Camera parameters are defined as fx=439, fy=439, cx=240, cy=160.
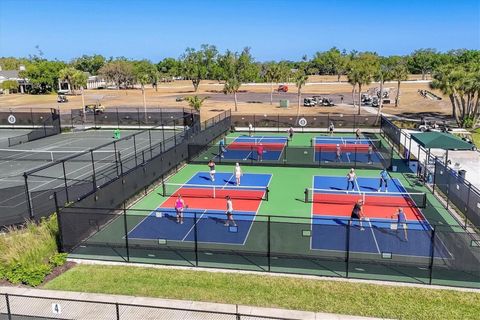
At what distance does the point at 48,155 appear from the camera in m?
38.2

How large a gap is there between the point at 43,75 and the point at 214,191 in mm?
101183

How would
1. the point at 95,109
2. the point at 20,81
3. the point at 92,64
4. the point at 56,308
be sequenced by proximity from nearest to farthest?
the point at 56,308
the point at 95,109
the point at 20,81
the point at 92,64

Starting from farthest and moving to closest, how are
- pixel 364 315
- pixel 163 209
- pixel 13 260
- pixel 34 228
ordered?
pixel 163 209 → pixel 34 228 → pixel 13 260 → pixel 364 315

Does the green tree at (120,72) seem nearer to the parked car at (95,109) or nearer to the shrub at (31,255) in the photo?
the parked car at (95,109)

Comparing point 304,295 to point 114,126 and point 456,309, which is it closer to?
point 456,309

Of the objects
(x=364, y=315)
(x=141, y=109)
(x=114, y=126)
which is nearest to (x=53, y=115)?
(x=114, y=126)

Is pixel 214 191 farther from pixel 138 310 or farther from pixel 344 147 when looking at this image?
pixel 344 147

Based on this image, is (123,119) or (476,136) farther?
(123,119)

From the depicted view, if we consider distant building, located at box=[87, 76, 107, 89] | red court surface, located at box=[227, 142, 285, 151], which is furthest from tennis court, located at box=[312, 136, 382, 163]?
distant building, located at box=[87, 76, 107, 89]

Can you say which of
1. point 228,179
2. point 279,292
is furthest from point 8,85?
point 279,292

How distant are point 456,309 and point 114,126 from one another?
161 feet

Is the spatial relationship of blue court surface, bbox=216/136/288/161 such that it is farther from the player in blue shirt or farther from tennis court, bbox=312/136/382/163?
the player in blue shirt

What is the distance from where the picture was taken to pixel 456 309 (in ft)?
42.4

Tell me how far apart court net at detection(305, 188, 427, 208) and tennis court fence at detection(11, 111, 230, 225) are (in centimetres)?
971
